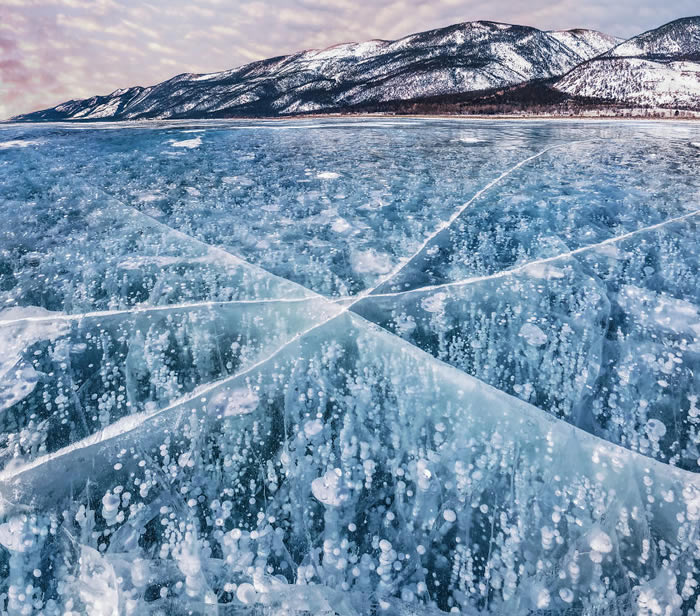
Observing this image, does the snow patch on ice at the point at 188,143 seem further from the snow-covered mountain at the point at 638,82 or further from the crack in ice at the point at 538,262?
the snow-covered mountain at the point at 638,82

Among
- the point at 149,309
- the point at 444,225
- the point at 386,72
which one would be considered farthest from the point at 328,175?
the point at 386,72

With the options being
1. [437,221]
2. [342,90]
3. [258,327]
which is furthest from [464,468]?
[342,90]

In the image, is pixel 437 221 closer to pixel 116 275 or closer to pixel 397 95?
pixel 116 275

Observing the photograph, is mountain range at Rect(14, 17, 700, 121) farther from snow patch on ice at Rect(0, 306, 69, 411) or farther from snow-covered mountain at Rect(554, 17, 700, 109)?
snow patch on ice at Rect(0, 306, 69, 411)

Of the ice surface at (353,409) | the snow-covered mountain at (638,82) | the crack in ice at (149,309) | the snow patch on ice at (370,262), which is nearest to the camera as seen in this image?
the ice surface at (353,409)

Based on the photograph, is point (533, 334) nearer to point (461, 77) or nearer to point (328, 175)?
point (328, 175)

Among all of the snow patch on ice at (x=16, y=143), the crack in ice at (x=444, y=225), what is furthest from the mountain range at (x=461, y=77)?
the snow patch on ice at (x=16, y=143)

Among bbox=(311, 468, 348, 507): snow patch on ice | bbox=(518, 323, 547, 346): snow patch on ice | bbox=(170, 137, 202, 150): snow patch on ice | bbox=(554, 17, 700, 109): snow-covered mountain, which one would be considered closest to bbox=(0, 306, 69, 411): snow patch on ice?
bbox=(311, 468, 348, 507): snow patch on ice

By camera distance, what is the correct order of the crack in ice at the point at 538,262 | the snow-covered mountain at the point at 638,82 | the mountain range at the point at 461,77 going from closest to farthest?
the crack in ice at the point at 538,262 < the snow-covered mountain at the point at 638,82 < the mountain range at the point at 461,77
